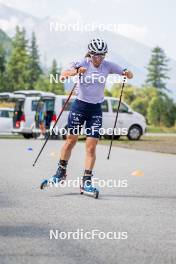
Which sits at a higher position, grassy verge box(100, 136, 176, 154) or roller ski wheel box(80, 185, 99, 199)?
roller ski wheel box(80, 185, 99, 199)

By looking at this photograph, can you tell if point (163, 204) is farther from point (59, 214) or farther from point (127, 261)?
point (127, 261)

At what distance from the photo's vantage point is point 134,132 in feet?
105

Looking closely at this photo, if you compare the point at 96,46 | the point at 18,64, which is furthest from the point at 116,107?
the point at 18,64

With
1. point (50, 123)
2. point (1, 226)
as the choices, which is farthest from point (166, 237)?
point (50, 123)

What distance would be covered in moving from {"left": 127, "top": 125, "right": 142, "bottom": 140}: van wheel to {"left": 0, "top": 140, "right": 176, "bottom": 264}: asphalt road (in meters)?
18.5

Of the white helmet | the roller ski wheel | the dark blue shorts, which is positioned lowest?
the roller ski wheel

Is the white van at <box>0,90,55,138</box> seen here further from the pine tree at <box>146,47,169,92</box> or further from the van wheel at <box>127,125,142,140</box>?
the pine tree at <box>146,47,169,92</box>

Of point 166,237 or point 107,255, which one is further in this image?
point 166,237

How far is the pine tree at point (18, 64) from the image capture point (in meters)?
124

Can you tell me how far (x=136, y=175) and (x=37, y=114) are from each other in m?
18.0

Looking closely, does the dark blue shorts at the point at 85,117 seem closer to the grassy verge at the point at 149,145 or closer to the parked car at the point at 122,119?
the grassy verge at the point at 149,145

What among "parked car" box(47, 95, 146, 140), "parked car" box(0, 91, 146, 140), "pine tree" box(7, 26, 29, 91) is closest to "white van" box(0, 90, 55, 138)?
"parked car" box(0, 91, 146, 140)

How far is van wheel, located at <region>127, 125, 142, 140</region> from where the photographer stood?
31750 mm

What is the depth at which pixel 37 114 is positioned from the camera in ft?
101
